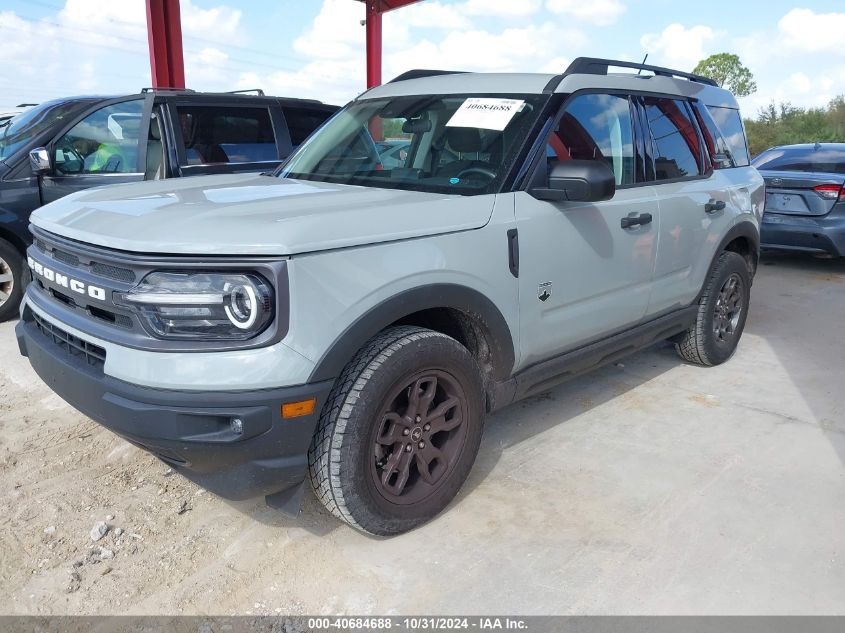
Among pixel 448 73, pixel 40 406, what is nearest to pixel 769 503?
pixel 448 73

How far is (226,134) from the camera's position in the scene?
230 inches

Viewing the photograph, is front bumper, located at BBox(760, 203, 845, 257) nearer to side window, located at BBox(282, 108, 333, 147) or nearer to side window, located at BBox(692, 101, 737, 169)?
side window, located at BBox(692, 101, 737, 169)

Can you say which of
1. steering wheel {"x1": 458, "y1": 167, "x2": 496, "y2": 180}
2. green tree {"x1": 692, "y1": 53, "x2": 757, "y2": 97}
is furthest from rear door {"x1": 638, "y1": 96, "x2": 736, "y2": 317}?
green tree {"x1": 692, "y1": 53, "x2": 757, "y2": 97}

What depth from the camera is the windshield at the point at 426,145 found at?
310 cm

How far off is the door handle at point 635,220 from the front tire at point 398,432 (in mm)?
1249

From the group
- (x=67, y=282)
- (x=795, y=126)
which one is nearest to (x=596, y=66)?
(x=67, y=282)

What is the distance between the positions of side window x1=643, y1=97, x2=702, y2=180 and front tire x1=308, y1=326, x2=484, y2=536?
193 cm

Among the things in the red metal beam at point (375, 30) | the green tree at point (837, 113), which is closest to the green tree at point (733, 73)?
the green tree at point (837, 113)

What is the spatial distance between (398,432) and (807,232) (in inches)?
269

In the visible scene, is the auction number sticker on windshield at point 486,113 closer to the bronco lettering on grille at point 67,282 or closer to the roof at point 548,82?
the roof at point 548,82

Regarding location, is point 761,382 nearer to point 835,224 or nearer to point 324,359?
point 324,359

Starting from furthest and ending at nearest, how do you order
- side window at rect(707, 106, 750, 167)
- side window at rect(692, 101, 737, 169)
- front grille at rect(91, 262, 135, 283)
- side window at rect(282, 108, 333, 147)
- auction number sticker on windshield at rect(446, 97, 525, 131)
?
side window at rect(282, 108, 333, 147)
side window at rect(707, 106, 750, 167)
side window at rect(692, 101, 737, 169)
auction number sticker on windshield at rect(446, 97, 525, 131)
front grille at rect(91, 262, 135, 283)

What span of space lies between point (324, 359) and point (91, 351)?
33.1 inches

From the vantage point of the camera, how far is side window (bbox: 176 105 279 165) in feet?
18.3
